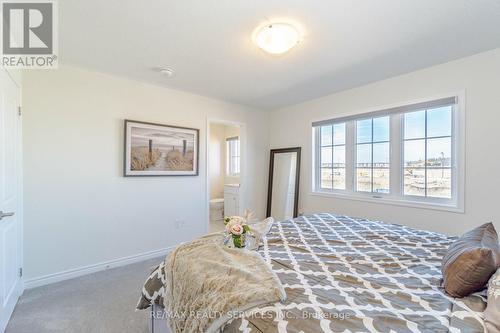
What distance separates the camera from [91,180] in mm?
2816

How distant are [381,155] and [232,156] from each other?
3727mm

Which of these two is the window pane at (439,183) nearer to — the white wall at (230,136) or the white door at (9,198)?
the white wall at (230,136)

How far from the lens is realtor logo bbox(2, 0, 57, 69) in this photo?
1.71 metres

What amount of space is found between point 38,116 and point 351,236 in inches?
131

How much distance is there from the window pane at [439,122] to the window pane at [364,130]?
682 mm

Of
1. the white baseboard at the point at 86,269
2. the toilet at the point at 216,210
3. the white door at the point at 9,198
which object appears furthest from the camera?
the toilet at the point at 216,210

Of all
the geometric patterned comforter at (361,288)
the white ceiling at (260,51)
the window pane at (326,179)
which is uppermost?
the white ceiling at (260,51)

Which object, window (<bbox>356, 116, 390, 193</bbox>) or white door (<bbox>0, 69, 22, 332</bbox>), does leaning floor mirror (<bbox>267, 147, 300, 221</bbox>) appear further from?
white door (<bbox>0, 69, 22, 332</bbox>)

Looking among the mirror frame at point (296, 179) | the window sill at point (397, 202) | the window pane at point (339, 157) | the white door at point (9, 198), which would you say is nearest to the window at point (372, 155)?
the window sill at point (397, 202)

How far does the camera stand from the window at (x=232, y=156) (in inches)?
239

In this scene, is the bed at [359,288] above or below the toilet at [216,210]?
above

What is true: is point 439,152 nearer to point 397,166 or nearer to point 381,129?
point 397,166

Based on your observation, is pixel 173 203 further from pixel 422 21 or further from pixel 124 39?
pixel 422 21

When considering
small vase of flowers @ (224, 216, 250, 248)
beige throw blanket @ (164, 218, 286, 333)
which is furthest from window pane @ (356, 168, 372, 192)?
beige throw blanket @ (164, 218, 286, 333)
